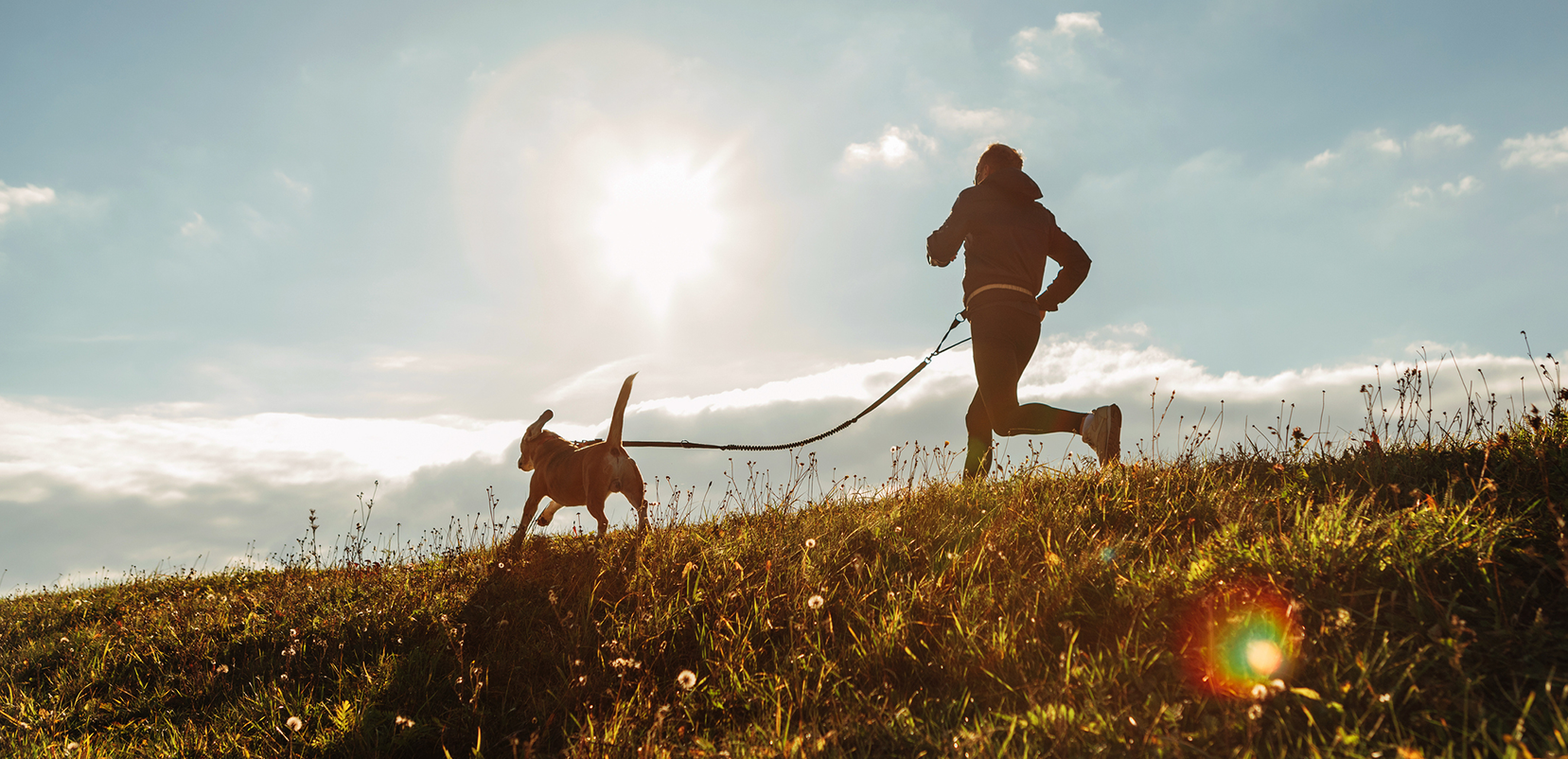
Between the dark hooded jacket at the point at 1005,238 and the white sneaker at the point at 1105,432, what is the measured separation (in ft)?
3.33

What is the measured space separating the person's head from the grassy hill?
250 centimetres

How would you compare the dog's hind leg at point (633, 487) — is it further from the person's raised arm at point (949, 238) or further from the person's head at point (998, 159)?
the person's head at point (998, 159)

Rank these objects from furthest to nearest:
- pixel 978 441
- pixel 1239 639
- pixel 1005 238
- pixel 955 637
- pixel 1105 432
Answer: pixel 978 441 < pixel 1005 238 < pixel 1105 432 < pixel 955 637 < pixel 1239 639

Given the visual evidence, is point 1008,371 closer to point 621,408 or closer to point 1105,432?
point 1105,432

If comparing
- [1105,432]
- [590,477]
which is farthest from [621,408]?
[1105,432]

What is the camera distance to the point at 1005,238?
5535 mm

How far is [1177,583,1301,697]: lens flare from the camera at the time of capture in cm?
Result: 249

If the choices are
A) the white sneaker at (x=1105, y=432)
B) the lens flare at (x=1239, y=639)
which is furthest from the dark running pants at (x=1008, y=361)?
the lens flare at (x=1239, y=639)

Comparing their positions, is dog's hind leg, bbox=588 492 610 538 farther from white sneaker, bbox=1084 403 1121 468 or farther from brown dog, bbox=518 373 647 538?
white sneaker, bbox=1084 403 1121 468

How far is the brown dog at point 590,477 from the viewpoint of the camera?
5.42m

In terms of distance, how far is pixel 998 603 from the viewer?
327cm

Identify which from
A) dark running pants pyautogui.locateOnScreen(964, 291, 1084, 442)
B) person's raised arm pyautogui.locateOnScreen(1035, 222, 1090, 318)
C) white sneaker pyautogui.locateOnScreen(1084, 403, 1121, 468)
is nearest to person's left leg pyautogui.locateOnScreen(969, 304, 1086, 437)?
dark running pants pyautogui.locateOnScreen(964, 291, 1084, 442)

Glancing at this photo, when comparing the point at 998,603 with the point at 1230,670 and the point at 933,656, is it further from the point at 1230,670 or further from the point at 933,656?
the point at 1230,670

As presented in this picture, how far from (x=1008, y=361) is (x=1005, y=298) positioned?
471mm
